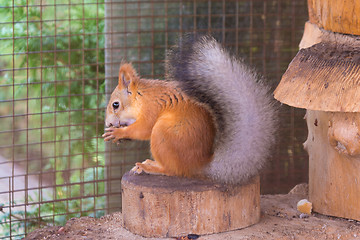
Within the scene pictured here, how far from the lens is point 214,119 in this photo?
10.9ft

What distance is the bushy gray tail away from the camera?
3.24 metres

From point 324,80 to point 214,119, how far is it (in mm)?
604

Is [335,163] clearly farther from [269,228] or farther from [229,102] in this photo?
[229,102]

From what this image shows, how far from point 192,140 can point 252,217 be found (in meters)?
0.58

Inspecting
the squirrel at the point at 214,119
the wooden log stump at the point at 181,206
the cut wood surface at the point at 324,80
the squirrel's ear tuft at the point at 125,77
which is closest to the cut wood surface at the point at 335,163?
the cut wood surface at the point at 324,80

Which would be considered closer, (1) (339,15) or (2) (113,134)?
(1) (339,15)

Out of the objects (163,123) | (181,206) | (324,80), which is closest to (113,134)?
(163,123)

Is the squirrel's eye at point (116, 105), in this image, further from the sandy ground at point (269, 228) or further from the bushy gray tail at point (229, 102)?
the sandy ground at point (269, 228)

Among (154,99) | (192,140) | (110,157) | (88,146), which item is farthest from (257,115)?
(88,146)

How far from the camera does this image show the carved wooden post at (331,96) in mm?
3168

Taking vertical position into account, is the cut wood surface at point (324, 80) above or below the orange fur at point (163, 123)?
above

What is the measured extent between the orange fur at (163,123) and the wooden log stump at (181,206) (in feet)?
Answer: 0.41

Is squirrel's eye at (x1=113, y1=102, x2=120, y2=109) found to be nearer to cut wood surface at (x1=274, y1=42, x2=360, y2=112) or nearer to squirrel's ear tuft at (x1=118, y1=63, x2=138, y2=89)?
squirrel's ear tuft at (x1=118, y1=63, x2=138, y2=89)

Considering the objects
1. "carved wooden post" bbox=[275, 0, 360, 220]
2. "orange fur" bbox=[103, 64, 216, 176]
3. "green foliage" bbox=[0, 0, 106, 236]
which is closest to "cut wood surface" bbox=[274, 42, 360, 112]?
"carved wooden post" bbox=[275, 0, 360, 220]
